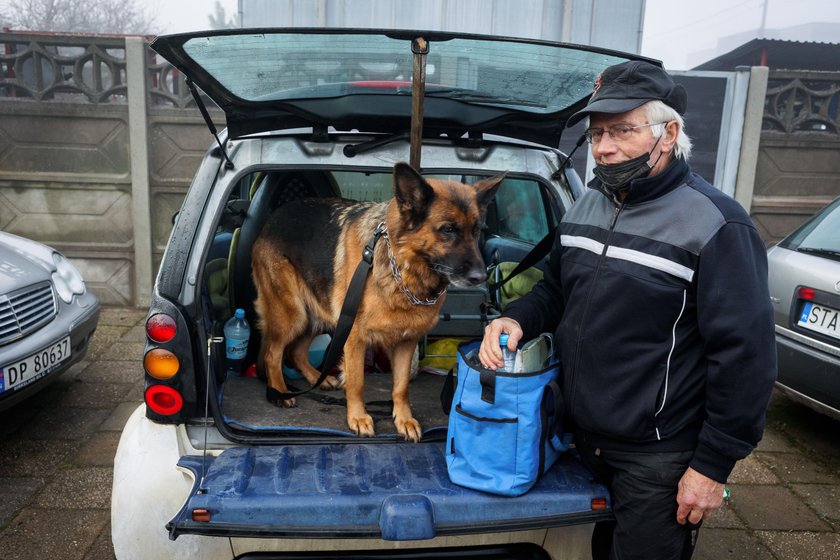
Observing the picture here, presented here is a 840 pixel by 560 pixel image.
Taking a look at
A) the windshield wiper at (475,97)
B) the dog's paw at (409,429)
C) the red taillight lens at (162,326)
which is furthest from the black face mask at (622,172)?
the red taillight lens at (162,326)

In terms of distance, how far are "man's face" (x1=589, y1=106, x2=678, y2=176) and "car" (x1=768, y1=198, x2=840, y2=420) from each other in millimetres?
2549

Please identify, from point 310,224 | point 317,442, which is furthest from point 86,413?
point 317,442

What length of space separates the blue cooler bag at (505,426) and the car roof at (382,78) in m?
1.14

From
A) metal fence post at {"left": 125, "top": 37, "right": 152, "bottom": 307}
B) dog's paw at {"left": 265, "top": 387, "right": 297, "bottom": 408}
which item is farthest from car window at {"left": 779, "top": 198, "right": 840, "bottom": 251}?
metal fence post at {"left": 125, "top": 37, "right": 152, "bottom": 307}

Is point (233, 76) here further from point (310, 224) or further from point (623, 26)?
point (623, 26)

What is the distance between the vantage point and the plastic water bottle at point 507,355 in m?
2.09

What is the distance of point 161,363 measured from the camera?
86.0 inches

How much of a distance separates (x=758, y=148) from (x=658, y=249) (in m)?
6.69

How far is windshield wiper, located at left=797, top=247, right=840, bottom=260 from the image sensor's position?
388cm

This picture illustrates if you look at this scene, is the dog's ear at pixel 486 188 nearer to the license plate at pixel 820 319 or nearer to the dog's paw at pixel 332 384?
the dog's paw at pixel 332 384

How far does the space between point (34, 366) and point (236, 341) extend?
1434 millimetres

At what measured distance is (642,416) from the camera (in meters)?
1.82

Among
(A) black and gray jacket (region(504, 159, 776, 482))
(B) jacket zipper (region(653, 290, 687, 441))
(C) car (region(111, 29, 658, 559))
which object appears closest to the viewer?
(A) black and gray jacket (region(504, 159, 776, 482))

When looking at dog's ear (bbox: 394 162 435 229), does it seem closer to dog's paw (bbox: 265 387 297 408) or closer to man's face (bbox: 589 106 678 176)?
man's face (bbox: 589 106 678 176)
